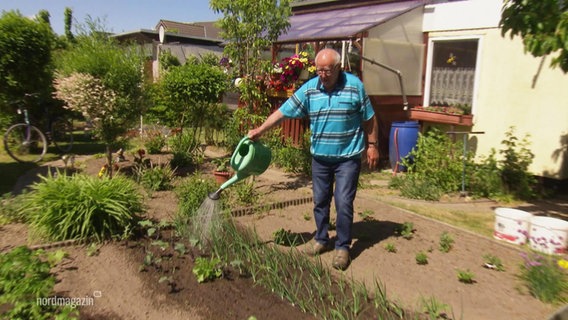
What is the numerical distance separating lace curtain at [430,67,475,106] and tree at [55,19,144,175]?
18.5ft

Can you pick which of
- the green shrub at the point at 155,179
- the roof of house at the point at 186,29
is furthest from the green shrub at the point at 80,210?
the roof of house at the point at 186,29

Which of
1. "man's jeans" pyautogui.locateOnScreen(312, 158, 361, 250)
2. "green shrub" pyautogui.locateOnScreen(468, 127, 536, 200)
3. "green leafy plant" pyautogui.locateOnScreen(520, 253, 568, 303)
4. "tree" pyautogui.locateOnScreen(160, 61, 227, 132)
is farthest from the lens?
"tree" pyautogui.locateOnScreen(160, 61, 227, 132)

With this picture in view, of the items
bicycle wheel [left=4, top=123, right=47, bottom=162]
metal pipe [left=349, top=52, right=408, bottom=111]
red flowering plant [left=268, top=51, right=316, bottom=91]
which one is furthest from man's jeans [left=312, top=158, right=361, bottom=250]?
bicycle wheel [left=4, top=123, right=47, bottom=162]

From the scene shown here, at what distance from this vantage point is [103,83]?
6270 mm

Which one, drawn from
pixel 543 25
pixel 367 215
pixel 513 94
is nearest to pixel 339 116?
pixel 367 215

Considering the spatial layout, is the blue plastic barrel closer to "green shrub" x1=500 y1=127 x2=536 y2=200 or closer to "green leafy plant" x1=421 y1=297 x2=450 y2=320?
"green shrub" x1=500 y1=127 x2=536 y2=200

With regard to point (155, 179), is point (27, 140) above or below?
above

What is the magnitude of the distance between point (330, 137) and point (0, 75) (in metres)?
6.84

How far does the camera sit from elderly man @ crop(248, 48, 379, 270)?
3.93 metres

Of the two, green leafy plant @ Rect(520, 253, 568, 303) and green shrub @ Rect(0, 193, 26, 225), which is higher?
green shrub @ Rect(0, 193, 26, 225)

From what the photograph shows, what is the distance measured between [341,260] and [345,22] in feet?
21.3

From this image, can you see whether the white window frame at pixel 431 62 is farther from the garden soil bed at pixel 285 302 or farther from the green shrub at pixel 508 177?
the garden soil bed at pixel 285 302

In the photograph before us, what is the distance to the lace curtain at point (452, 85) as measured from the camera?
822cm

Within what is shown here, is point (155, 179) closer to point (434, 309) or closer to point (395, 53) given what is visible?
point (434, 309)
